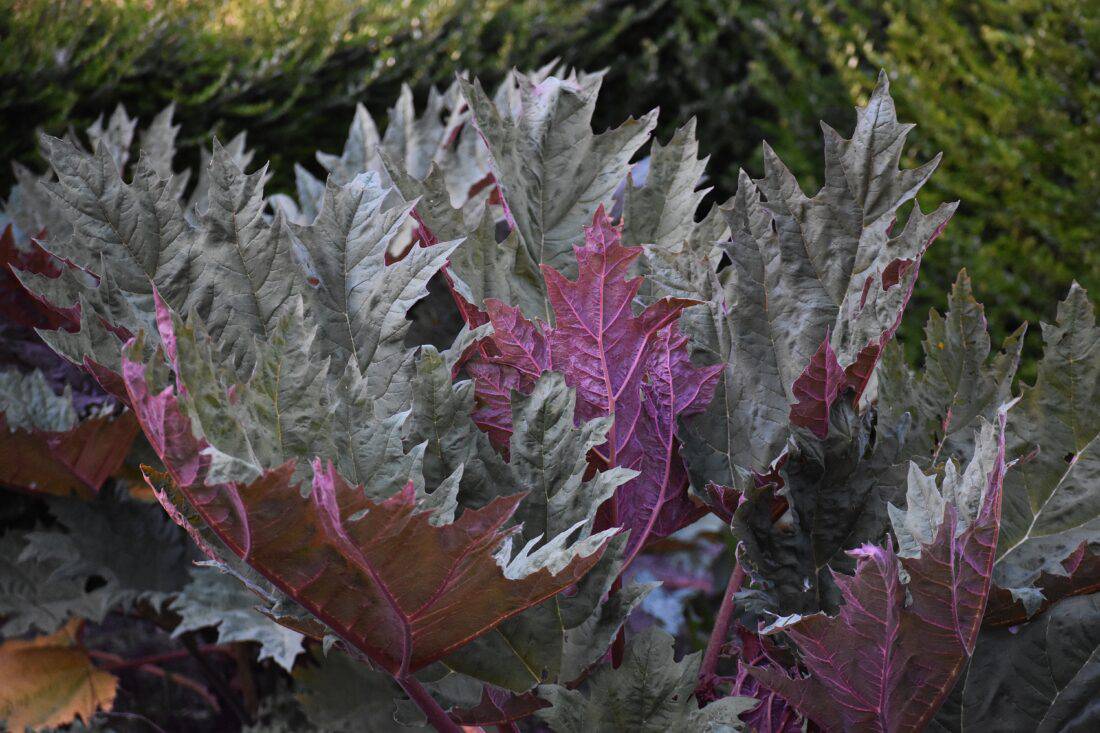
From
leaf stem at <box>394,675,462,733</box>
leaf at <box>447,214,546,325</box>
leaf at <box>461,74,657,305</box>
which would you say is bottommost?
leaf stem at <box>394,675,462,733</box>

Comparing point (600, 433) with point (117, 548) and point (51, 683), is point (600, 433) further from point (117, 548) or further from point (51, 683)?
point (51, 683)

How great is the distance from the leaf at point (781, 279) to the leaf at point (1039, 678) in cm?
25

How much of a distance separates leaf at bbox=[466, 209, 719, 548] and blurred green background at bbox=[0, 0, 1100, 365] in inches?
91.3

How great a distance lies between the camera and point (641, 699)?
0.83 m

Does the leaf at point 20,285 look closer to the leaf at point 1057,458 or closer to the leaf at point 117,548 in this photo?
the leaf at point 117,548

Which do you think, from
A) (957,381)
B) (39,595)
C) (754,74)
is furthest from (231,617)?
(754,74)

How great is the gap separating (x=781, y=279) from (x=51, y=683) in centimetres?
109

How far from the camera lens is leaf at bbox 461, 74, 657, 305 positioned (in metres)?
Answer: 1.04

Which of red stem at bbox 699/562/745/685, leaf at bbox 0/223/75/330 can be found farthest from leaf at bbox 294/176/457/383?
leaf at bbox 0/223/75/330

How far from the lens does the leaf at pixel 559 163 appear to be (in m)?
1.04

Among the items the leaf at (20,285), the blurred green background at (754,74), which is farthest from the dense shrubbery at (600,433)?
the blurred green background at (754,74)

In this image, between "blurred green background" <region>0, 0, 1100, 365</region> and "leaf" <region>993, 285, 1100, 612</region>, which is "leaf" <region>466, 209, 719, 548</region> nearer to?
"leaf" <region>993, 285, 1100, 612</region>

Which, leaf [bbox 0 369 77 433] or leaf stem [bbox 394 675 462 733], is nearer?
leaf stem [bbox 394 675 462 733]

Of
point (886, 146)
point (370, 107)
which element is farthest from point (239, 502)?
point (370, 107)
